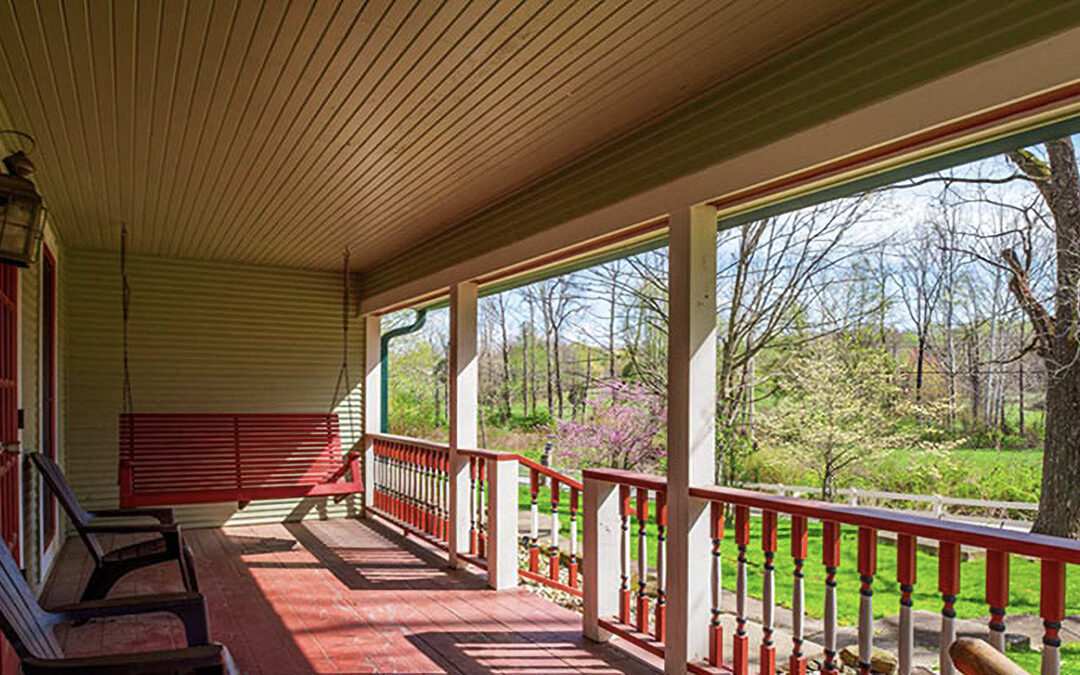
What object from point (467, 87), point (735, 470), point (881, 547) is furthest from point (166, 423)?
point (881, 547)

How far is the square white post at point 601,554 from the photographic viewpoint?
386 centimetres

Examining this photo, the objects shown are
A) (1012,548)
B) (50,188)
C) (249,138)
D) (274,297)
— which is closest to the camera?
(1012,548)

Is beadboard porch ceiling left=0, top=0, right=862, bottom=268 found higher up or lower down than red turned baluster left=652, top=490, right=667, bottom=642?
higher up

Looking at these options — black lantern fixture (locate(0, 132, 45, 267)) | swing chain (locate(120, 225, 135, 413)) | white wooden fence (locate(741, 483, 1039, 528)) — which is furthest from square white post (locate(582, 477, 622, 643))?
swing chain (locate(120, 225, 135, 413))

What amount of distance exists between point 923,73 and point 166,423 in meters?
6.42

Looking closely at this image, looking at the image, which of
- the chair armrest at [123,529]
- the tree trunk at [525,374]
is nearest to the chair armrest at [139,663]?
the chair armrest at [123,529]

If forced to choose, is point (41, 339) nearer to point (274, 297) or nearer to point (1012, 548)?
point (274, 297)

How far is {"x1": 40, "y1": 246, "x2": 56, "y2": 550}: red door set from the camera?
5.30 meters

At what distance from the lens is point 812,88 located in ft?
8.14

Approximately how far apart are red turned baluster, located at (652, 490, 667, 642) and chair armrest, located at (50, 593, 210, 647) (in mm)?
1978

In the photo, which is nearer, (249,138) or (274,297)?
(249,138)

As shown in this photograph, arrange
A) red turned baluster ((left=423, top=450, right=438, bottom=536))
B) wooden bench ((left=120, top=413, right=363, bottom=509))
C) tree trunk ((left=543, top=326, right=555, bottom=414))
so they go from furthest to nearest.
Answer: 1. tree trunk ((left=543, top=326, right=555, bottom=414))
2. red turned baluster ((left=423, top=450, right=438, bottom=536))
3. wooden bench ((left=120, top=413, right=363, bottom=509))

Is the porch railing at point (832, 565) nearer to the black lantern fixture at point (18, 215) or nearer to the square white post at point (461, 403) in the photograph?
the square white post at point (461, 403)

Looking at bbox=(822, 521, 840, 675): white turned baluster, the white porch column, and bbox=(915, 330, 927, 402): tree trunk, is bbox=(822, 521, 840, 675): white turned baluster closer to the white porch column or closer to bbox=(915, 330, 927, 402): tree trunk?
the white porch column
